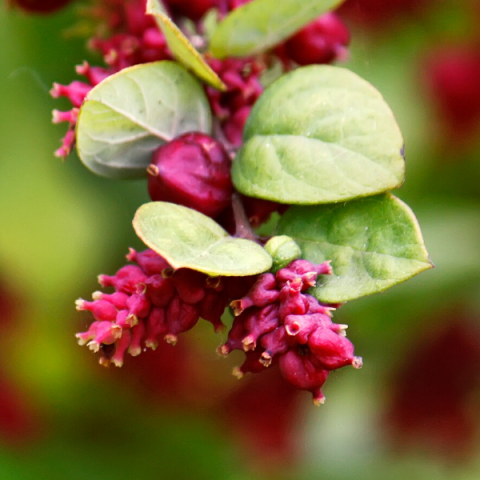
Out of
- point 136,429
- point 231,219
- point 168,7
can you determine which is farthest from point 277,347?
point 136,429

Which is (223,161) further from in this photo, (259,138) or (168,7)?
(168,7)

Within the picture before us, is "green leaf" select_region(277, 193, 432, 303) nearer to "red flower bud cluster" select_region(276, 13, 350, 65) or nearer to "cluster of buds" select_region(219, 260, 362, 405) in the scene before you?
"cluster of buds" select_region(219, 260, 362, 405)

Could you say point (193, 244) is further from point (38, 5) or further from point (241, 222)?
point (38, 5)

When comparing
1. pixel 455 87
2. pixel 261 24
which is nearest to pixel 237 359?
pixel 455 87

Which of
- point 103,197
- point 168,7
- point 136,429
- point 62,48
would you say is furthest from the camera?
point 136,429

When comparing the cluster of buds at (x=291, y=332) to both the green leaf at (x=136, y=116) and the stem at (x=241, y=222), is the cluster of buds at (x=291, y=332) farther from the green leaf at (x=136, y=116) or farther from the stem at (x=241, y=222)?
the green leaf at (x=136, y=116)

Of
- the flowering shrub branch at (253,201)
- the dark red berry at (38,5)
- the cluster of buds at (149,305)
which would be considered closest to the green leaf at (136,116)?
the flowering shrub branch at (253,201)
